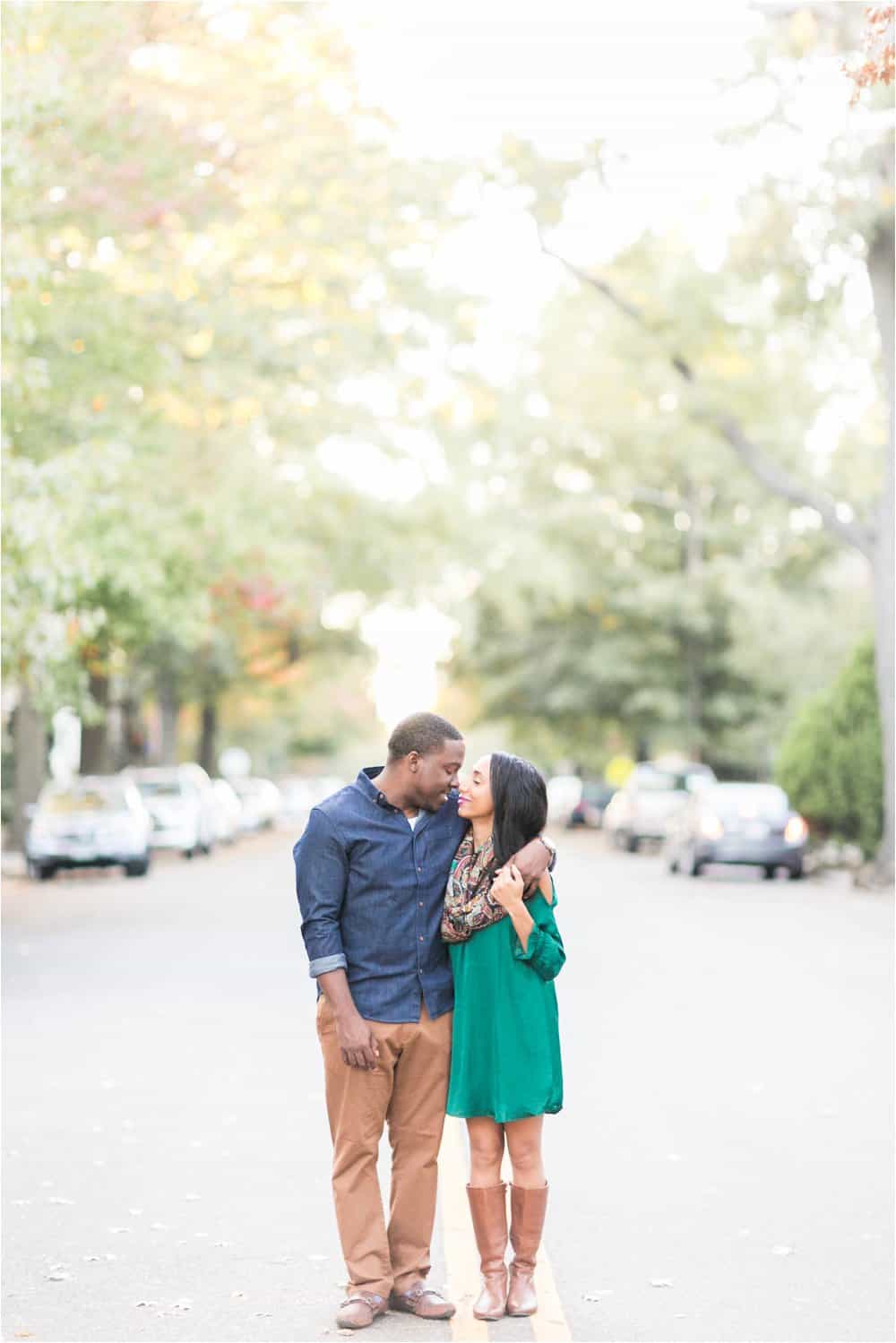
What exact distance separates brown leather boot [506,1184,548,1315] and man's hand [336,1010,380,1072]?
59cm

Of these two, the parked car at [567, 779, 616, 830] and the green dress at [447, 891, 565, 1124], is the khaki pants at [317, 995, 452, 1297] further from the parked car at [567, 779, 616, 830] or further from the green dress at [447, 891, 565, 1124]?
the parked car at [567, 779, 616, 830]

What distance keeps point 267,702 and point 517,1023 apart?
65324 millimetres

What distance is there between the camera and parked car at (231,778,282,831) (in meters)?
54.8

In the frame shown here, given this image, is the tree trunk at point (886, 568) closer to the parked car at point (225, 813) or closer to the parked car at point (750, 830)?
the parked car at point (750, 830)

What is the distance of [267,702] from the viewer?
2795 inches

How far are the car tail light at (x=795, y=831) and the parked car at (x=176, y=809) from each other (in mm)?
12227

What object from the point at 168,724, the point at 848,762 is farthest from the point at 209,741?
the point at 848,762

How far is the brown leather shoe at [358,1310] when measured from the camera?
19.6ft

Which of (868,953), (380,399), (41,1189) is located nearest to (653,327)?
(380,399)

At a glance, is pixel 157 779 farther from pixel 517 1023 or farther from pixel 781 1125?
pixel 517 1023

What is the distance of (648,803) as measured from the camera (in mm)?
40406

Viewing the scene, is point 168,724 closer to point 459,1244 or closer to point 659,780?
point 659,780

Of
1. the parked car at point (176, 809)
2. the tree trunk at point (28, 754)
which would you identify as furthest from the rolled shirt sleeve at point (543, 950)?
the parked car at point (176, 809)

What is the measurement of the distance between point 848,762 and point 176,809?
13.3 meters
